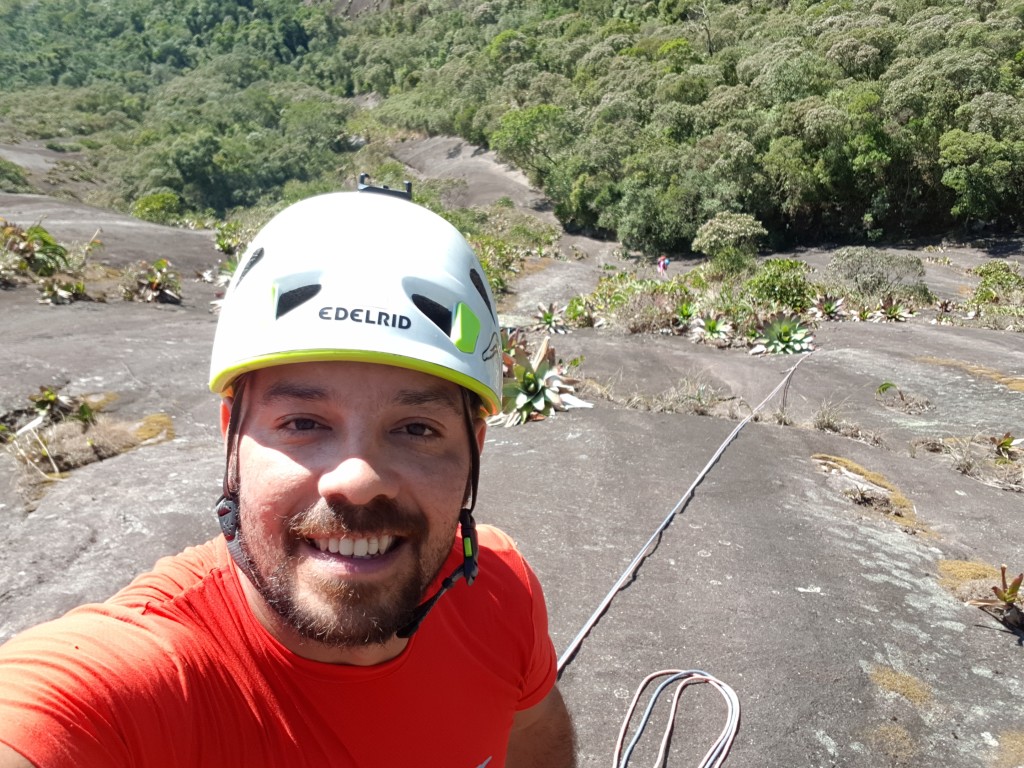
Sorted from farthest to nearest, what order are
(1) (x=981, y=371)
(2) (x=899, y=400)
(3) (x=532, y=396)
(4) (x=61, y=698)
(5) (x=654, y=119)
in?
(5) (x=654, y=119), (1) (x=981, y=371), (2) (x=899, y=400), (3) (x=532, y=396), (4) (x=61, y=698)

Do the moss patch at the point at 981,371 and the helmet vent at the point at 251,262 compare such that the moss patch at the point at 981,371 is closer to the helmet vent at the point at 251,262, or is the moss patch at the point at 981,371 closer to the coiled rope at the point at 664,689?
the coiled rope at the point at 664,689

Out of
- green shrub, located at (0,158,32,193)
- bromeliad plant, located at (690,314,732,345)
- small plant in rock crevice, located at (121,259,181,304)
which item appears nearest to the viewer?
small plant in rock crevice, located at (121,259,181,304)

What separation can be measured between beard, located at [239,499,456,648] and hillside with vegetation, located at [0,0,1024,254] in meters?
28.3

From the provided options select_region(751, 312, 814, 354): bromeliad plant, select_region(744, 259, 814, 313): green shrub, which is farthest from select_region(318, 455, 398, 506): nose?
select_region(744, 259, 814, 313): green shrub

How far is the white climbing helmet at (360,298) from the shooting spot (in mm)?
1331

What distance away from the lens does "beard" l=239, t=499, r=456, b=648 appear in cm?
121

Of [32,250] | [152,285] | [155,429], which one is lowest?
[155,429]

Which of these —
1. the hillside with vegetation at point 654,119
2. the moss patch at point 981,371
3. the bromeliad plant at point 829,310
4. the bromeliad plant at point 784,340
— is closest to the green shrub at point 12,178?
the hillside with vegetation at point 654,119

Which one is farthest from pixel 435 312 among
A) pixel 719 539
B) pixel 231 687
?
pixel 719 539

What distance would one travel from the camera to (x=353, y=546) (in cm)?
121

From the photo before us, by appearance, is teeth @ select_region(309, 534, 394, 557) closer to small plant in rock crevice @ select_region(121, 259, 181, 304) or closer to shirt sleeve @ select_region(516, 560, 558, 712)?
shirt sleeve @ select_region(516, 560, 558, 712)

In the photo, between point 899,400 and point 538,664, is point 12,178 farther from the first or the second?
point 538,664

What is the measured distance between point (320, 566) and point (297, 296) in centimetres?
54

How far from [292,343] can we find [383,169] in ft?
165
